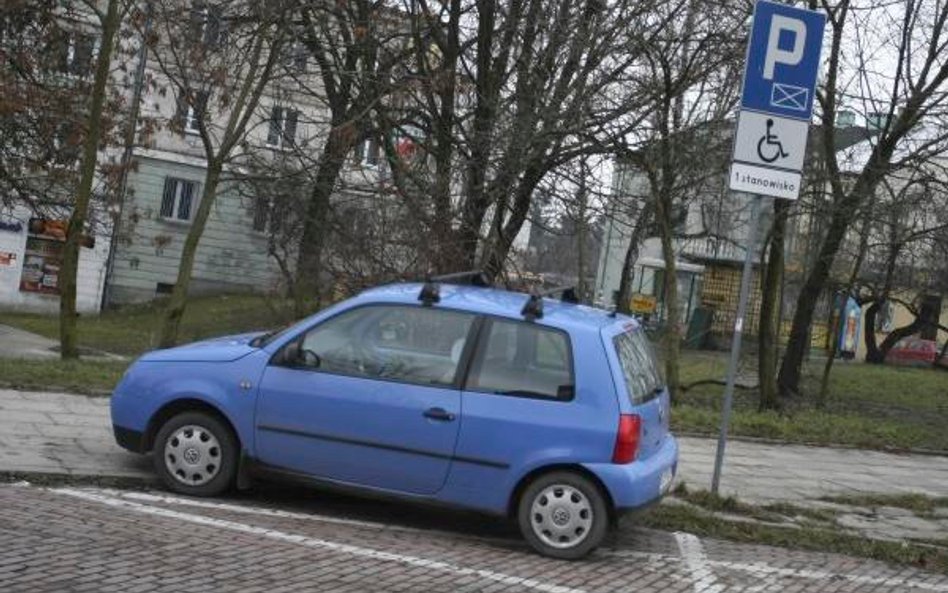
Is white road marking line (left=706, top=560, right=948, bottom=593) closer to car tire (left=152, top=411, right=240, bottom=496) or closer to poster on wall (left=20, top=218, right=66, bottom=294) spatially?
car tire (left=152, top=411, right=240, bottom=496)

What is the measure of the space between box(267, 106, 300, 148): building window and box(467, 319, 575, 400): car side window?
34.2ft

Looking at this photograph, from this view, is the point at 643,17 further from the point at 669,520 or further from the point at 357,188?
the point at 669,520

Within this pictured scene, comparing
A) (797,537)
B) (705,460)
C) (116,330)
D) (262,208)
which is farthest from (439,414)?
(116,330)

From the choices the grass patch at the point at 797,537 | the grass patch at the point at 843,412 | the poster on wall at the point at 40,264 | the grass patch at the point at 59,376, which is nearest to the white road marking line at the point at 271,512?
the grass patch at the point at 797,537

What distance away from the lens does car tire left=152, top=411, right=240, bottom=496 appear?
7246 millimetres

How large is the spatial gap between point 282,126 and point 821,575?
13289 mm

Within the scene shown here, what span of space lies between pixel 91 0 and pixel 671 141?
843cm

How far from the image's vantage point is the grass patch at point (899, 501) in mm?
9438

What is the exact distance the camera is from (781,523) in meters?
8.29

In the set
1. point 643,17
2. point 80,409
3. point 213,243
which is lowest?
point 80,409

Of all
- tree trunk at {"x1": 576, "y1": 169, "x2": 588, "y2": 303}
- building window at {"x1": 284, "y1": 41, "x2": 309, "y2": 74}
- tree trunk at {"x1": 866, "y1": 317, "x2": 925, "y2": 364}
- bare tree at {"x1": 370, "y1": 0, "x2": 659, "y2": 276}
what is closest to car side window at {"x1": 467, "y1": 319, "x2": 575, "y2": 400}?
bare tree at {"x1": 370, "y1": 0, "x2": 659, "y2": 276}

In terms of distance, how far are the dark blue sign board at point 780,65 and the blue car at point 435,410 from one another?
7.31ft

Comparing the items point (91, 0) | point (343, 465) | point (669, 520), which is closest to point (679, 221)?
point (91, 0)

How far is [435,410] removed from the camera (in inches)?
269
